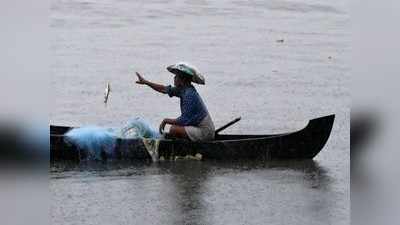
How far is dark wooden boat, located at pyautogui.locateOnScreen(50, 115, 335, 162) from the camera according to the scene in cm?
568

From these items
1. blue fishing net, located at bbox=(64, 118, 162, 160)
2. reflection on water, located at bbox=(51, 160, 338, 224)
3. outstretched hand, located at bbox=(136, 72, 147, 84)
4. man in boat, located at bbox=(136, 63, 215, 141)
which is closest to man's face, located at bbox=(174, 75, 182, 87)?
man in boat, located at bbox=(136, 63, 215, 141)

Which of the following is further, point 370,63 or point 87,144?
point 370,63

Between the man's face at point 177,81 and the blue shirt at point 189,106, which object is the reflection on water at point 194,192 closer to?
the blue shirt at point 189,106

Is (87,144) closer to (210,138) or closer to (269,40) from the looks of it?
(210,138)

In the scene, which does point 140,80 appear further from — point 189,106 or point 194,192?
point 194,192

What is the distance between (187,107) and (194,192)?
2.05ft

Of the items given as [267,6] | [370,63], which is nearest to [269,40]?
[267,6]

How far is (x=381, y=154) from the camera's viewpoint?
6.20 metres

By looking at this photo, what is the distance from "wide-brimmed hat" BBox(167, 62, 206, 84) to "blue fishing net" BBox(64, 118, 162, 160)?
43 cm

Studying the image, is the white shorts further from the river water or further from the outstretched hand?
the outstretched hand

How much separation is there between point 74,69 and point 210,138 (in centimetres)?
112

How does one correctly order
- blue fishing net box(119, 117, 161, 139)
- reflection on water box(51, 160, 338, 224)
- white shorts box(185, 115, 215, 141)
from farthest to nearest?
white shorts box(185, 115, 215, 141)
blue fishing net box(119, 117, 161, 139)
reflection on water box(51, 160, 338, 224)

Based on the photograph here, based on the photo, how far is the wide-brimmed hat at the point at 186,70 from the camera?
587 cm

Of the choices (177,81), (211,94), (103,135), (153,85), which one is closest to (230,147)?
(211,94)
